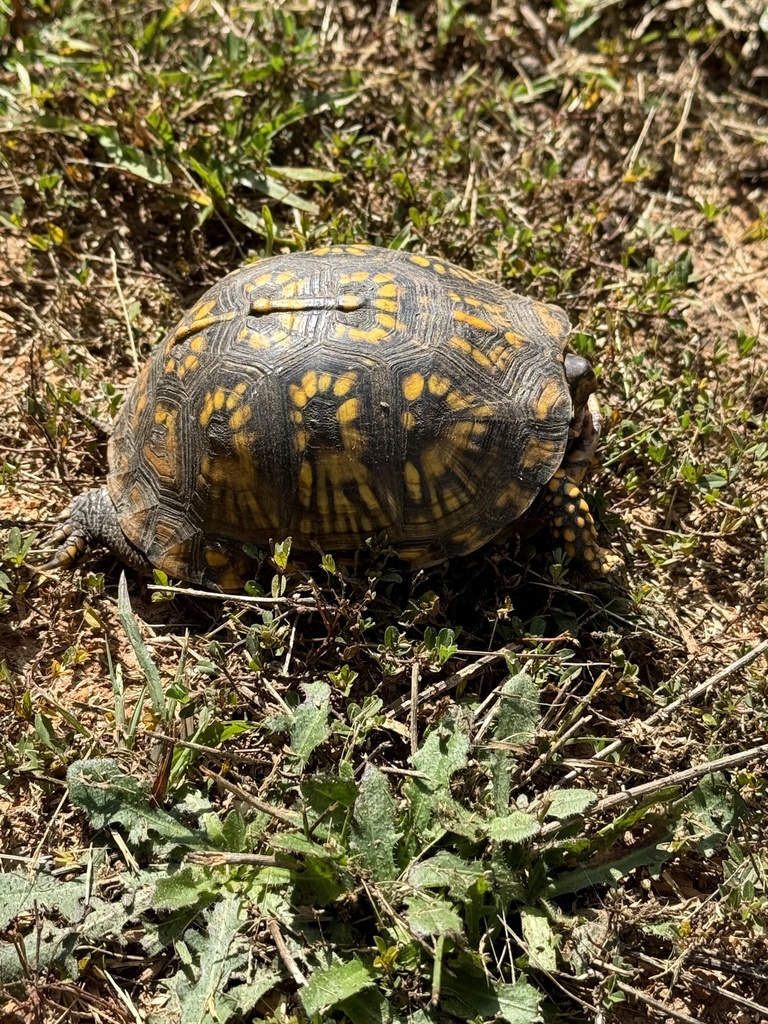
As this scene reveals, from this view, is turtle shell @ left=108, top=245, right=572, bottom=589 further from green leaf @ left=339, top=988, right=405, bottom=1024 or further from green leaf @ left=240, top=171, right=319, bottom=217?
green leaf @ left=339, top=988, right=405, bottom=1024

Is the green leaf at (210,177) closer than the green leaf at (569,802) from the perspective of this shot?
No

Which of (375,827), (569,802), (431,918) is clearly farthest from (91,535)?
(569,802)

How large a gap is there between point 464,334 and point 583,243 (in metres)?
1.44

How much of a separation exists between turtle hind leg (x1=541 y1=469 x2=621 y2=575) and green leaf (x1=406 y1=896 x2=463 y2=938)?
1.34 meters

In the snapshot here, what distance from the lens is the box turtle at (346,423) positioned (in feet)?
9.23

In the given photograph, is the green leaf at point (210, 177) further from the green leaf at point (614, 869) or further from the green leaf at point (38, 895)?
the green leaf at point (614, 869)

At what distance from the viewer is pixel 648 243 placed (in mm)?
4199

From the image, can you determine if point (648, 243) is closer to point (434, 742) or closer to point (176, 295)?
point (176, 295)

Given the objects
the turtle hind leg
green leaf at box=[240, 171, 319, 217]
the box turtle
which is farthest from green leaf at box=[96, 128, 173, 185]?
the turtle hind leg

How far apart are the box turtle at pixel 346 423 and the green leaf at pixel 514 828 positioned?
0.93 metres

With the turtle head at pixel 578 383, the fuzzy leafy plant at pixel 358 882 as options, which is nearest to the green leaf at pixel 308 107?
the turtle head at pixel 578 383

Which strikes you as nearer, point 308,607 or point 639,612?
Result: point 308,607

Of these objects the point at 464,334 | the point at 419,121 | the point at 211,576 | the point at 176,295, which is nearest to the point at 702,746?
the point at 464,334

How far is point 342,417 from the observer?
2795 mm
